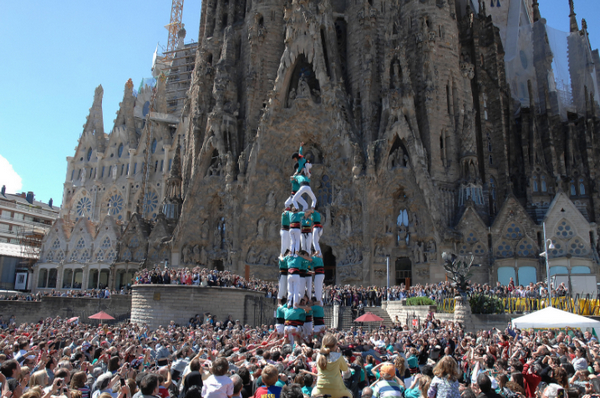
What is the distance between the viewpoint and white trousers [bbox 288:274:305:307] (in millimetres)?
13828

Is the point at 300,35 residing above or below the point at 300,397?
above

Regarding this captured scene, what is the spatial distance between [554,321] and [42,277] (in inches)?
1938

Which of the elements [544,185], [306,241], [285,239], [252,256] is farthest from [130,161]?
[306,241]

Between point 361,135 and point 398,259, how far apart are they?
33.3 feet

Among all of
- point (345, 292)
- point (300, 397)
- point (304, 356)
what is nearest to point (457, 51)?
point (345, 292)

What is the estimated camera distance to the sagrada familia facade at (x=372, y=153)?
35500 millimetres

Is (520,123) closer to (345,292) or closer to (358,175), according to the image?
(358,175)

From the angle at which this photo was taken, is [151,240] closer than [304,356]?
No

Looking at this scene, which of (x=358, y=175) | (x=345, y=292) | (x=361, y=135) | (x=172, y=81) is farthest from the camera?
(x=172, y=81)

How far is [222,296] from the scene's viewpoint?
90.8 ft

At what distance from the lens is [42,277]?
166 ft

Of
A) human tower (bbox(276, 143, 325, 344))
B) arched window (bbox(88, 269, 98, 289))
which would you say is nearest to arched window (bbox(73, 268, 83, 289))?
arched window (bbox(88, 269, 98, 289))

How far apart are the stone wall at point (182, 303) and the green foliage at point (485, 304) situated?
1251 cm

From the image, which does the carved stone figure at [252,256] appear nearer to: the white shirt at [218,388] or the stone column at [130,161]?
the stone column at [130,161]
